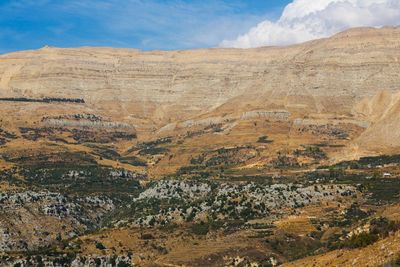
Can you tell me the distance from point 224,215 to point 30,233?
48.5 m

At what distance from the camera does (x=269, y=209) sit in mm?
166625

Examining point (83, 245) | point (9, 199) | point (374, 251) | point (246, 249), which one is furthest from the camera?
point (9, 199)

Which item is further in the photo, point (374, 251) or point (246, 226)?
point (246, 226)

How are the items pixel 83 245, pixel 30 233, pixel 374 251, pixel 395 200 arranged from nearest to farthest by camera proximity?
pixel 374 251
pixel 83 245
pixel 395 200
pixel 30 233

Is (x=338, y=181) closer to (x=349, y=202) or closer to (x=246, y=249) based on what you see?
(x=349, y=202)

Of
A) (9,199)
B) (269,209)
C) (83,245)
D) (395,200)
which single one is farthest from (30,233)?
(395,200)

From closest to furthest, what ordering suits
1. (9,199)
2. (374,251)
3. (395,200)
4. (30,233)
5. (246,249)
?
(374,251)
(246,249)
(395,200)
(30,233)
(9,199)

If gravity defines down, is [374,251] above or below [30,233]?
above

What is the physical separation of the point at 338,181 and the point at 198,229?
58057 mm

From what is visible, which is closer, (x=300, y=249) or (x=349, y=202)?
(x=300, y=249)

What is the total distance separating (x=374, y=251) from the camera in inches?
2253

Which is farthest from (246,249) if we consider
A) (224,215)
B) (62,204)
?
(62,204)

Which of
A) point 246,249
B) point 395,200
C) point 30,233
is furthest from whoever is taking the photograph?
point 30,233

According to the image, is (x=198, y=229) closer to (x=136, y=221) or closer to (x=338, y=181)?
(x=136, y=221)
